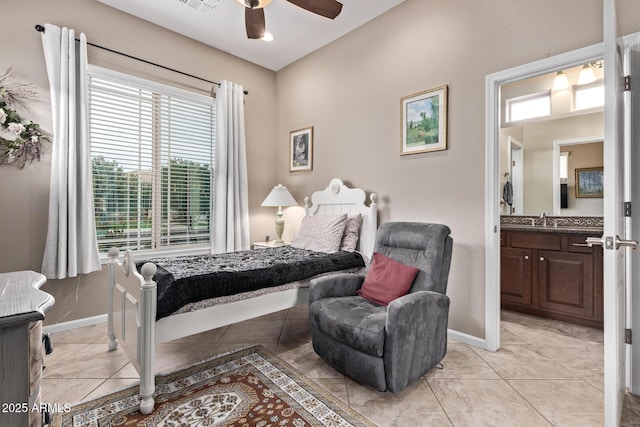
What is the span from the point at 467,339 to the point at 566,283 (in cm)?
130

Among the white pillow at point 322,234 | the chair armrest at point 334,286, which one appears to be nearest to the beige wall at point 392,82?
the white pillow at point 322,234

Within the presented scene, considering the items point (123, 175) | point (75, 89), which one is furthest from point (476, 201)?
point (75, 89)

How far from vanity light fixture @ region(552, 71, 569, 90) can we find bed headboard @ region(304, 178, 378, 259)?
7.89 feet

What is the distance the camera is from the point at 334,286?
2365 mm

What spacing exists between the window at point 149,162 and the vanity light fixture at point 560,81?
4004 millimetres

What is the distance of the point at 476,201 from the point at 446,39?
1.47 metres

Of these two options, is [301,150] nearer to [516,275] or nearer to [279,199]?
[279,199]

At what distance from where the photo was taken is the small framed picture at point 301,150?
13.4ft

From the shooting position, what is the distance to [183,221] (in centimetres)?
371

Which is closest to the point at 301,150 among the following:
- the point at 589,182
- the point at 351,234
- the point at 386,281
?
the point at 351,234

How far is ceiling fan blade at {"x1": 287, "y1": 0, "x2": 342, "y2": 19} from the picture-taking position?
2.33m

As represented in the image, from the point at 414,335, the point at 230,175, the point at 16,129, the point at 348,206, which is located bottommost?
the point at 414,335

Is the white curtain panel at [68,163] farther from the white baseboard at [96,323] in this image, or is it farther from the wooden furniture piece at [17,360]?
the wooden furniture piece at [17,360]

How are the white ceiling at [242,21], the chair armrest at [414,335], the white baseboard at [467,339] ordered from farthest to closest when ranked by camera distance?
the white ceiling at [242,21] → the white baseboard at [467,339] → the chair armrest at [414,335]
